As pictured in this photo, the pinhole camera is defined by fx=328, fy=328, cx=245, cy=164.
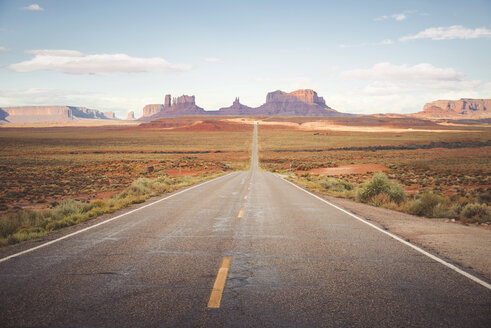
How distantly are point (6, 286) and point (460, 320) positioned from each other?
18.2ft

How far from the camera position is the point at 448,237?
759cm

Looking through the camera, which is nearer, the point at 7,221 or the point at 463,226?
the point at 7,221

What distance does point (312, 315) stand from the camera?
362 centimetres

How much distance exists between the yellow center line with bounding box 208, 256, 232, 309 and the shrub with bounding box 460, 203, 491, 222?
8.58 metres

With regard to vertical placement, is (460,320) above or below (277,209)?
above

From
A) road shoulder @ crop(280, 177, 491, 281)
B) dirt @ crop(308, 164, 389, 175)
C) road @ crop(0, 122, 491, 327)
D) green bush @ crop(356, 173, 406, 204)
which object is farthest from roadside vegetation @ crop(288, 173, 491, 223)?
dirt @ crop(308, 164, 389, 175)

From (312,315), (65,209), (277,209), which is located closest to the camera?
(312,315)

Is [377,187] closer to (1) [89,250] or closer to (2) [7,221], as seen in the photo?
(1) [89,250]

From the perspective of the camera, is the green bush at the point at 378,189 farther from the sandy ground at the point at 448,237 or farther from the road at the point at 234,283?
the road at the point at 234,283

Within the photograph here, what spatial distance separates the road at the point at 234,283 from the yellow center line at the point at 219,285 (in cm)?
2

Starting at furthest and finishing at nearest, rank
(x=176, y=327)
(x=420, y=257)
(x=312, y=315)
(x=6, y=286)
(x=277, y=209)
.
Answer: (x=277, y=209), (x=420, y=257), (x=6, y=286), (x=312, y=315), (x=176, y=327)

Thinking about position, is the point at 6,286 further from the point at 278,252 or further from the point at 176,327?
the point at 278,252

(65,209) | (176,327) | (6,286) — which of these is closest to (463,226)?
(176,327)

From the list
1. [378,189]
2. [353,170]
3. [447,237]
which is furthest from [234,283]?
[353,170]
